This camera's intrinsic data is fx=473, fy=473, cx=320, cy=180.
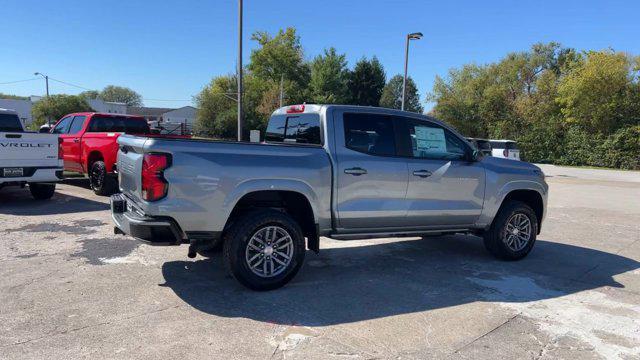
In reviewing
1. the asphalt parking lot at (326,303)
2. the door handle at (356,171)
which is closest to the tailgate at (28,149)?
the asphalt parking lot at (326,303)

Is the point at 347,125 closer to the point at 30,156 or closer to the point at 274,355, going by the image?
the point at 274,355

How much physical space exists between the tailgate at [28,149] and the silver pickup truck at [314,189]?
536 cm

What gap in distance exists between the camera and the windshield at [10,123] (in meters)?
9.81

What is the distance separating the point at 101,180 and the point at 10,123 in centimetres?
212

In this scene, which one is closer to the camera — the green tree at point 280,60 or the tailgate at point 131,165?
the tailgate at point 131,165

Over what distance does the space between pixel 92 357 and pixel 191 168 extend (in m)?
1.74

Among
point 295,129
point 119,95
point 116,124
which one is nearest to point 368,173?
point 295,129

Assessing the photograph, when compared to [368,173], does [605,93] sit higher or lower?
higher

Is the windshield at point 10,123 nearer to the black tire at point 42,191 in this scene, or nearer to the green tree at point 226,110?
the black tire at point 42,191

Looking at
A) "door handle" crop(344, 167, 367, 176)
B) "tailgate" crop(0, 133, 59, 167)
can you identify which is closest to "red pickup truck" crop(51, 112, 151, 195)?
"tailgate" crop(0, 133, 59, 167)

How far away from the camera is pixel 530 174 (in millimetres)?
6570

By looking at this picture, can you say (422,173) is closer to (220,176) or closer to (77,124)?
(220,176)

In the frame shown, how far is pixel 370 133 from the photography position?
18.1ft

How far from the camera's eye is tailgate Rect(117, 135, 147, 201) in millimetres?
4457
